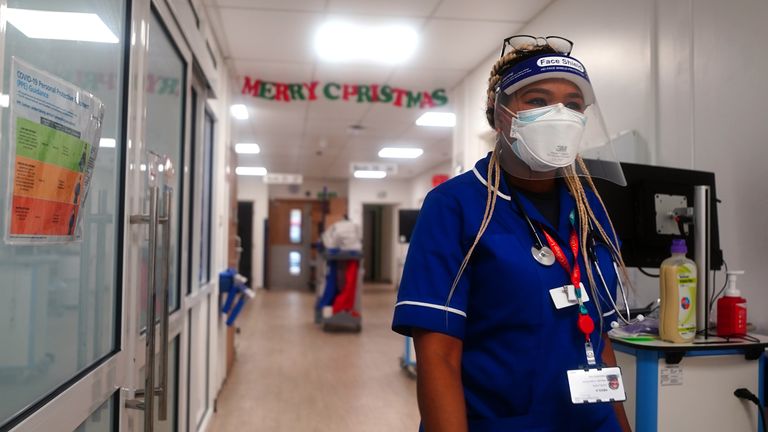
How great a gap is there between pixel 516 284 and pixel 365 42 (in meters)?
3.36

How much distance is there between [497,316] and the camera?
1025 mm

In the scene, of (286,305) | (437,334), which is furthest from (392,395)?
(286,305)

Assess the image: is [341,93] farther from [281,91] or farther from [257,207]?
[257,207]

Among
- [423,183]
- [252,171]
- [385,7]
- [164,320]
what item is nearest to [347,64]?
[385,7]

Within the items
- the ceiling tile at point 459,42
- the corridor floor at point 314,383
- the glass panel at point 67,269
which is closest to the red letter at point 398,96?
the ceiling tile at point 459,42

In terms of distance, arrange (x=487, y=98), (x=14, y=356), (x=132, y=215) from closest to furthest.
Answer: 1. (x=14, y=356)
2. (x=487, y=98)
3. (x=132, y=215)

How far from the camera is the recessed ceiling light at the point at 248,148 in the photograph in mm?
8588

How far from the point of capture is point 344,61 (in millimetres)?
4488

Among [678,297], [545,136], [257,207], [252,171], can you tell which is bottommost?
[678,297]

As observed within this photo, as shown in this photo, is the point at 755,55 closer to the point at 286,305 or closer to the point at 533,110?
the point at 533,110

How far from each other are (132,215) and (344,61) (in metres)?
3.25

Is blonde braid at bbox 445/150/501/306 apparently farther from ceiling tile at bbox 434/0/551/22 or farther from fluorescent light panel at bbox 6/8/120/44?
ceiling tile at bbox 434/0/551/22

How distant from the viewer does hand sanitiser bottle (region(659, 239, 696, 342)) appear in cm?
166

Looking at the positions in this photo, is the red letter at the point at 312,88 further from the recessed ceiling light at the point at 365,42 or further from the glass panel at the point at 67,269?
the glass panel at the point at 67,269
